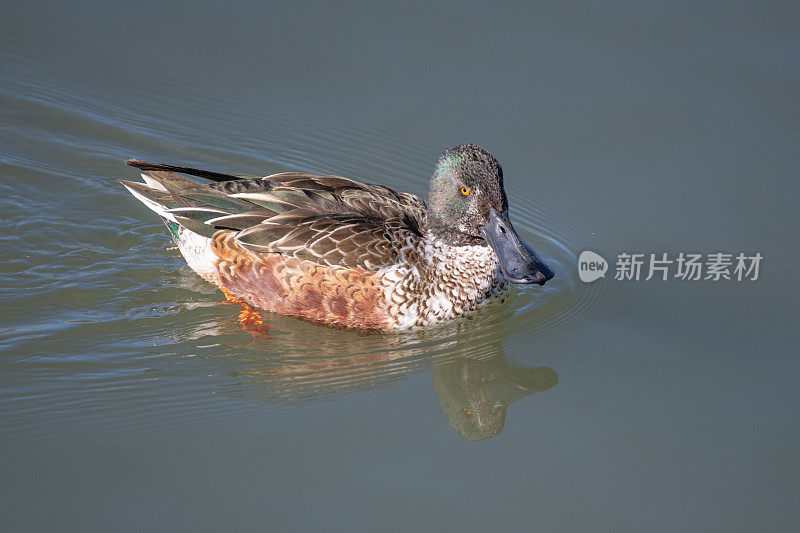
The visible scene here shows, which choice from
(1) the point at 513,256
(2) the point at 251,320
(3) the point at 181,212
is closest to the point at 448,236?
(1) the point at 513,256

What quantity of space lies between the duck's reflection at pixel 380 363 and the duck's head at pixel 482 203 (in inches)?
22.9

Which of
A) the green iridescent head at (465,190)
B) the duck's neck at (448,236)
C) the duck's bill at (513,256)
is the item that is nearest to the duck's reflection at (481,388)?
the duck's bill at (513,256)

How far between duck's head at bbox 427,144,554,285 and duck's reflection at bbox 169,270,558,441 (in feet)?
1.91

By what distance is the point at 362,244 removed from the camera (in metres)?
6.24

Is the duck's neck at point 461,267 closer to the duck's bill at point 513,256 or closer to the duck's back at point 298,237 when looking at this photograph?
the duck's back at point 298,237

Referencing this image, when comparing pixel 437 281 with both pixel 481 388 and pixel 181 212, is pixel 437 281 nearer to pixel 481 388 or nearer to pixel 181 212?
pixel 481 388

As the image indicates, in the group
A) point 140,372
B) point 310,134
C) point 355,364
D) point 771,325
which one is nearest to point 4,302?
point 140,372

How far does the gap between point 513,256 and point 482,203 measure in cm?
43

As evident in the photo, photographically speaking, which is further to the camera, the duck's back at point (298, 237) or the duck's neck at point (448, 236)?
the duck's neck at point (448, 236)

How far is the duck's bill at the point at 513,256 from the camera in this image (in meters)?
6.27

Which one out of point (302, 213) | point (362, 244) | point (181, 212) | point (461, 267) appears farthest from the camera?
point (181, 212)

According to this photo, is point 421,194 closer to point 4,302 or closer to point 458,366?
point 458,366

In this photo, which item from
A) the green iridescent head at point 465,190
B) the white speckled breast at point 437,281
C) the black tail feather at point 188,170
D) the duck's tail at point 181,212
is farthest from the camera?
the black tail feather at point 188,170

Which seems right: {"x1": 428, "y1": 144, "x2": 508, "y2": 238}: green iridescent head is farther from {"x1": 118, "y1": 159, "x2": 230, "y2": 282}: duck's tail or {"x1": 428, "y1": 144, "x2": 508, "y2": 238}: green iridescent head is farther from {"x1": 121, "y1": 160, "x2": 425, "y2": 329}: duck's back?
{"x1": 118, "y1": 159, "x2": 230, "y2": 282}: duck's tail
